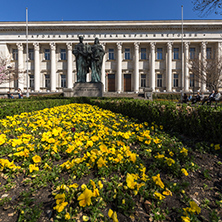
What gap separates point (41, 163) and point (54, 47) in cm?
3621

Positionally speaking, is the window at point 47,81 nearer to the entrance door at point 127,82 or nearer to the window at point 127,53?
the entrance door at point 127,82

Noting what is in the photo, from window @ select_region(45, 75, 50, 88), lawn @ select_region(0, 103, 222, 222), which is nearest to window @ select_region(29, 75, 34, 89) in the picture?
window @ select_region(45, 75, 50, 88)

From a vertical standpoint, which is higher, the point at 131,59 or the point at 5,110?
the point at 131,59

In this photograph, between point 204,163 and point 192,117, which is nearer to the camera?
point 204,163

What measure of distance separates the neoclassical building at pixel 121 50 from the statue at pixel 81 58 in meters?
19.1

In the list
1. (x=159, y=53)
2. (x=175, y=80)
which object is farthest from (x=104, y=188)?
(x=159, y=53)

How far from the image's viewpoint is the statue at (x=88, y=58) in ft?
47.2

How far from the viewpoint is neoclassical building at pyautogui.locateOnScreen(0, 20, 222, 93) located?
32.4 metres

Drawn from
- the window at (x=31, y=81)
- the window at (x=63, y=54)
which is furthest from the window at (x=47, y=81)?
the window at (x=63, y=54)

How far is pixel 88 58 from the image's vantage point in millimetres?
14875

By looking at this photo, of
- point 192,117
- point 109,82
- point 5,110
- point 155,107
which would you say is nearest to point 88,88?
point 5,110

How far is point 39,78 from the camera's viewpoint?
3447 centimetres

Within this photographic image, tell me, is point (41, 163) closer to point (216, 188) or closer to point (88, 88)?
point (216, 188)

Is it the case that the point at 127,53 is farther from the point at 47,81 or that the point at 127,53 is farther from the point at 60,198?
the point at 60,198
